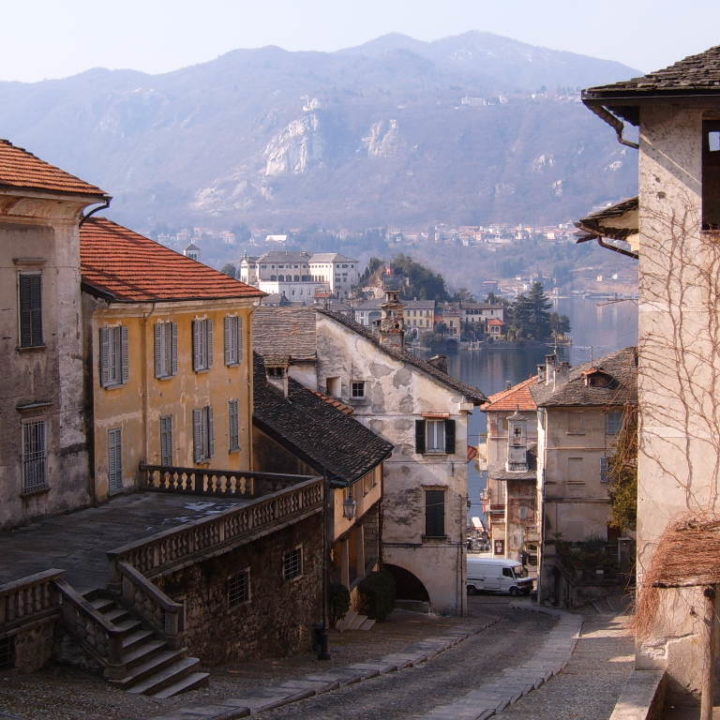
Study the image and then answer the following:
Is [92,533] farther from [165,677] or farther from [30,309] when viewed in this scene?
[165,677]

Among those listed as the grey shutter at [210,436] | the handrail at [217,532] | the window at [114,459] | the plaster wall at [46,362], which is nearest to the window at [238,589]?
the handrail at [217,532]

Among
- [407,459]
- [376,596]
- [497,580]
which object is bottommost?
[497,580]

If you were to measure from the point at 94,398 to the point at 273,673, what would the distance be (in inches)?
320

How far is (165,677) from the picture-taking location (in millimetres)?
20391

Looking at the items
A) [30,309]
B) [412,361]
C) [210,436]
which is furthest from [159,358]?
[412,361]

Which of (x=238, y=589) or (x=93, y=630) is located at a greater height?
(x=93, y=630)

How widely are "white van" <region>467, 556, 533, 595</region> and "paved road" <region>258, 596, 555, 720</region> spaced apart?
840 inches

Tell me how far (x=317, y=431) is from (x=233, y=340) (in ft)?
17.9

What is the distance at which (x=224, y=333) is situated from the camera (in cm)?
3712

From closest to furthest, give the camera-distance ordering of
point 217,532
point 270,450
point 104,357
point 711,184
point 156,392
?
point 711,184 < point 217,532 < point 104,357 < point 156,392 < point 270,450

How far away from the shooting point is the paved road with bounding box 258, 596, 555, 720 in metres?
20.5

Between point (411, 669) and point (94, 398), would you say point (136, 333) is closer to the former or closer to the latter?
point (94, 398)

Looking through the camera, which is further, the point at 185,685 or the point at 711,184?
the point at 185,685

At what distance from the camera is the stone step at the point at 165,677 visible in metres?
19.7
